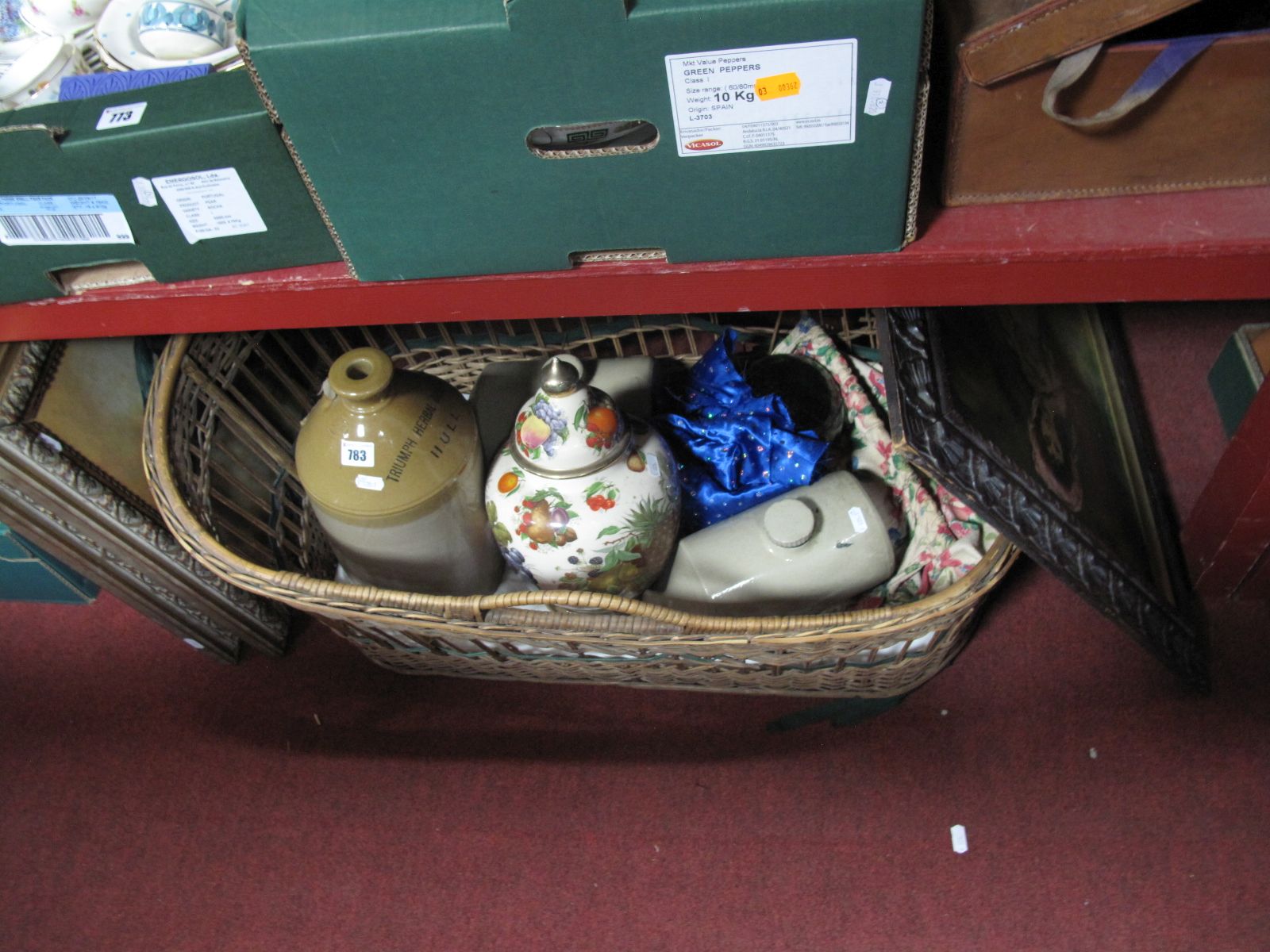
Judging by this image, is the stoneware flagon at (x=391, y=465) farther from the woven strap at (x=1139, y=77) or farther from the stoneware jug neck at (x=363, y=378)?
the woven strap at (x=1139, y=77)

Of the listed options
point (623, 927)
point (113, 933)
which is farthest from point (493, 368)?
point (113, 933)

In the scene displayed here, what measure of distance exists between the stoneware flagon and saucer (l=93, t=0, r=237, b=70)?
0.27 m

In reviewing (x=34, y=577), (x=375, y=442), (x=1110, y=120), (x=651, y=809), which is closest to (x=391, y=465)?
(x=375, y=442)

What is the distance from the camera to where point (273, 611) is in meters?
1.24

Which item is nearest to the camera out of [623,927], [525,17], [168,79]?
[525,17]

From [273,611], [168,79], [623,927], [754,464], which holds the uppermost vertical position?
[168,79]

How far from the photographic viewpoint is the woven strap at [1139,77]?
1.96 ft

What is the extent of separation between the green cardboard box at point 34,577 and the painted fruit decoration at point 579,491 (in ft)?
2.29

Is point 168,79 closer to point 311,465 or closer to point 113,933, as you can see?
point 311,465

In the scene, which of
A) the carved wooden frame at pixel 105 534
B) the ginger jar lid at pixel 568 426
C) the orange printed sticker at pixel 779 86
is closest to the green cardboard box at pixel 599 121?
the orange printed sticker at pixel 779 86

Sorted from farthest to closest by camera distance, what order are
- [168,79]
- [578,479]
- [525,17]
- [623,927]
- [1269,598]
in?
[1269,598], [623,927], [578,479], [168,79], [525,17]

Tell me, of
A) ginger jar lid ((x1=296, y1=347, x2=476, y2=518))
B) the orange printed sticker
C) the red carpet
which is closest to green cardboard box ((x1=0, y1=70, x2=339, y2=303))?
ginger jar lid ((x1=296, y1=347, x2=476, y2=518))

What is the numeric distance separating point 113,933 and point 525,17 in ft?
3.58

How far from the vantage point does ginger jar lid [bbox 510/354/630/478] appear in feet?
2.70
